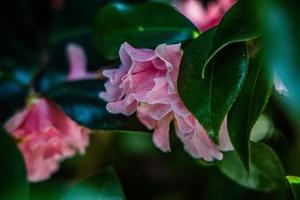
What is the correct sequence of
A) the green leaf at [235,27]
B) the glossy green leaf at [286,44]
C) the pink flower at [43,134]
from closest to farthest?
1. the glossy green leaf at [286,44]
2. the green leaf at [235,27]
3. the pink flower at [43,134]

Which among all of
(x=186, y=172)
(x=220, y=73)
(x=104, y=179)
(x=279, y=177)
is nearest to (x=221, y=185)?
(x=186, y=172)

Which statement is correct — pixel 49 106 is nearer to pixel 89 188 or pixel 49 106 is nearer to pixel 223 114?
pixel 89 188

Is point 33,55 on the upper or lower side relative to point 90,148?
upper

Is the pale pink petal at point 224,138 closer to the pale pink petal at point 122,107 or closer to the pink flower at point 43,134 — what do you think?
the pale pink petal at point 122,107

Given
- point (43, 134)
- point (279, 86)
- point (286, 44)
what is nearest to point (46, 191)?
point (43, 134)

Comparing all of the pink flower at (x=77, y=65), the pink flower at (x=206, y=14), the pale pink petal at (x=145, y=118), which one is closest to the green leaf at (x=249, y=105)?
the pale pink petal at (x=145, y=118)

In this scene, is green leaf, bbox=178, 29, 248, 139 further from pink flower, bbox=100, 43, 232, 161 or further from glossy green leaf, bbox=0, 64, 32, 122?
glossy green leaf, bbox=0, 64, 32, 122
